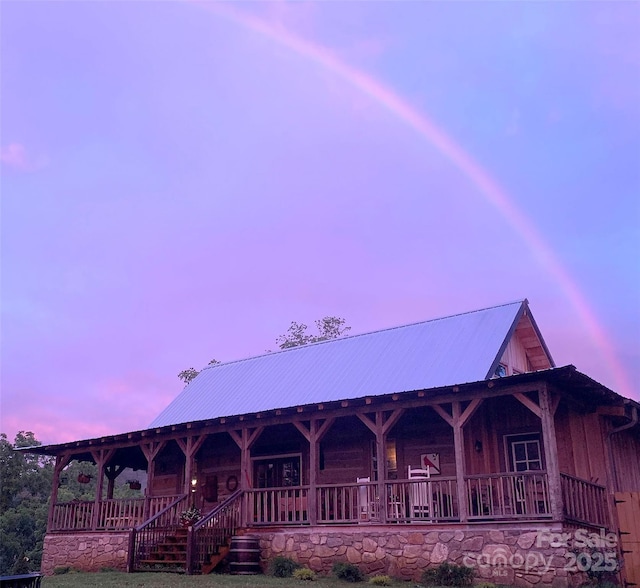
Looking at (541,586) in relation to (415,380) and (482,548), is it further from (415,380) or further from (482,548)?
(415,380)

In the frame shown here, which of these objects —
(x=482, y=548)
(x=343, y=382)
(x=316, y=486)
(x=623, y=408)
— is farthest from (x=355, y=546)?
(x=623, y=408)

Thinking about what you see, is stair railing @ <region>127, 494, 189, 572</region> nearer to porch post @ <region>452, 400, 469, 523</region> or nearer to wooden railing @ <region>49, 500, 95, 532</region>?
wooden railing @ <region>49, 500, 95, 532</region>

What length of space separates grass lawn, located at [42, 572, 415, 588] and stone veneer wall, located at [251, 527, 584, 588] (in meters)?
0.79

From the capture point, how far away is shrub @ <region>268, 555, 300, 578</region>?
15.9m

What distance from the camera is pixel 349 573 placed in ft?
49.3

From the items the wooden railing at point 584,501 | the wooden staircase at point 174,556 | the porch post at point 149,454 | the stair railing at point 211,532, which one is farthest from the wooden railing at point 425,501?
the porch post at point 149,454

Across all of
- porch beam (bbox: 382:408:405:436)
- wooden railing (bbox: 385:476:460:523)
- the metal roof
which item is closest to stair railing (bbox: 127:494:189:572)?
the metal roof

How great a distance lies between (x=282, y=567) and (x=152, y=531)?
4036 millimetres

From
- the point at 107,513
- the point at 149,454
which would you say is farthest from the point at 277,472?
the point at 107,513

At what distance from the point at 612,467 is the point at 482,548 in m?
5.43

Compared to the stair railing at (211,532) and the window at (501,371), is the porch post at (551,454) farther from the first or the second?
the stair railing at (211,532)

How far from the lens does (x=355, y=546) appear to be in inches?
626

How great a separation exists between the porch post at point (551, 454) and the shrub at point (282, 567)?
5874 millimetres

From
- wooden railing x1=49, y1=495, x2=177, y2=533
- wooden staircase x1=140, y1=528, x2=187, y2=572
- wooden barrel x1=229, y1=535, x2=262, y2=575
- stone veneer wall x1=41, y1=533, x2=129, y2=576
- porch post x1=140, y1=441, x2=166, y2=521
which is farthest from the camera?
wooden railing x1=49, y1=495, x2=177, y2=533
